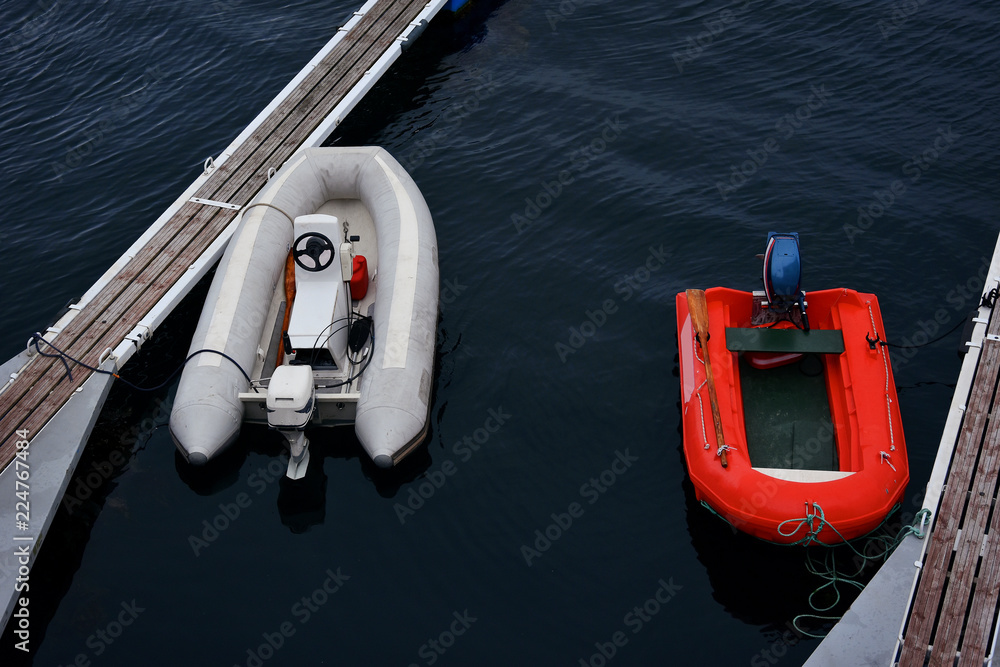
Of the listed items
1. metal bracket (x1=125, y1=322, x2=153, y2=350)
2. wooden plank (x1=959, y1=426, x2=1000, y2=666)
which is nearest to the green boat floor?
wooden plank (x1=959, y1=426, x2=1000, y2=666)

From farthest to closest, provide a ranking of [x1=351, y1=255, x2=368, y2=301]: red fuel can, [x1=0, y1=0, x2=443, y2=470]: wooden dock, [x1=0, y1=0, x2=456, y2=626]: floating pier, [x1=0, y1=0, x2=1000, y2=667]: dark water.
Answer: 1. [x1=351, y1=255, x2=368, y2=301]: red fuel can
2. [x1=0, y1=0, x2=443, y2=470]: wooden dock
3. [x1=0, y1=0, x2=456, y2=626]: floating pier
4. [x1=0, y1=0, x2=1000, y2=667]: dark water

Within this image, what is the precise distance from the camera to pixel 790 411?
1021 cm

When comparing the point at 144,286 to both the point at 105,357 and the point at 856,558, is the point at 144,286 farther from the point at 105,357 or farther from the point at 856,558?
the point at 856,558

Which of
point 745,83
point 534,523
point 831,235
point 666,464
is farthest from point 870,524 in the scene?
point 745,83

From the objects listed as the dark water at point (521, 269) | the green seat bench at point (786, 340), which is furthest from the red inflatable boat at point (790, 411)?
the dark water at point (521, 269)

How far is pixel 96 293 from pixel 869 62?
13637 mm

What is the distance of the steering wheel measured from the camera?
1120cm

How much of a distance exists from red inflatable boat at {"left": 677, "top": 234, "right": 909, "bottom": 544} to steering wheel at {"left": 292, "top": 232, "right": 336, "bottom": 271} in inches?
179

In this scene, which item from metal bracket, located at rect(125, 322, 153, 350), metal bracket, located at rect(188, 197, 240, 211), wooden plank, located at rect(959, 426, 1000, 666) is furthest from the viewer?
metal bracket, located at rect(188, 197, 240, 211)

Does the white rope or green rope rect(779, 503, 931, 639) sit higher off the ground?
the white rope

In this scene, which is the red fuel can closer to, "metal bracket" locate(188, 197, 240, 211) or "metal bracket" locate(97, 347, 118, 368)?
"metal bracket" locate(188, 197, 240, 211)

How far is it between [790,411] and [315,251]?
6.17m

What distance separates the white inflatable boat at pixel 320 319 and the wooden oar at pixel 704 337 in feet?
10.6

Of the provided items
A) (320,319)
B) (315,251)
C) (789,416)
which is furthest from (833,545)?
(315,251)
